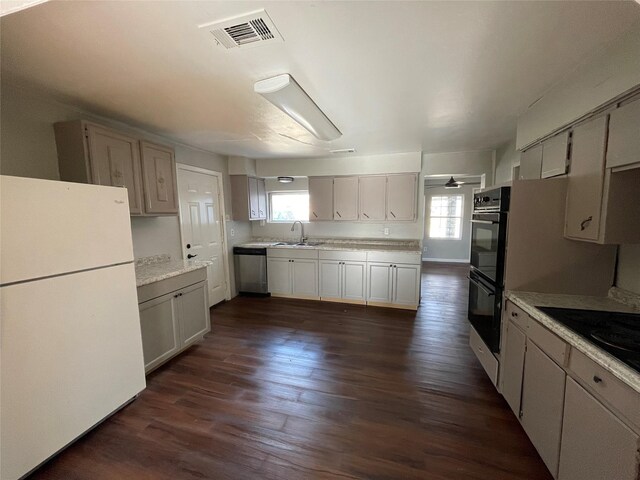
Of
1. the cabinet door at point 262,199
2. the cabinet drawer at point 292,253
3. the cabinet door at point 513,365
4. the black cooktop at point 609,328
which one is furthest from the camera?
the cabinet door at point 262,199

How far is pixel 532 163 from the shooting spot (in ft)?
7.34

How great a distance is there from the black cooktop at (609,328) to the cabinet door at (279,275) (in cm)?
348

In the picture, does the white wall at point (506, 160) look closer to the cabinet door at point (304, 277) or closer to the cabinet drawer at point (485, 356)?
the cabinet drawer at point (485, 356)

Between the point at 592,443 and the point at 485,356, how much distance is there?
1151 millimetres

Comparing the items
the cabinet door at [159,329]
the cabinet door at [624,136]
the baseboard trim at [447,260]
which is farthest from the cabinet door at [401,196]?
the baseboard trim at [447,260]

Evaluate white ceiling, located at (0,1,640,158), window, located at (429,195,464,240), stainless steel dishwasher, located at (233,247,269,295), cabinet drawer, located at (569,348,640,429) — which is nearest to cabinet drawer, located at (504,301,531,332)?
cabinet drawer, located at (569,348,640,429)

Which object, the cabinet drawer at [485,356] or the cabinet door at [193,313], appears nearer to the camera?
the cabinet drawer at [485,356]

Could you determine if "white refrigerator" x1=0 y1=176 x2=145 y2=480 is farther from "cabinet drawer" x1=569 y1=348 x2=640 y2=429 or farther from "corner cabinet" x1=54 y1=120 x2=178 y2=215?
"cabinet drawer" x1=569 y1=348 x2=640 y2=429

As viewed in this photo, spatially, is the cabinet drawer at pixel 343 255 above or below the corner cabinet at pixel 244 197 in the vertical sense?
below

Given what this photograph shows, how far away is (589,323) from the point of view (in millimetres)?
1360

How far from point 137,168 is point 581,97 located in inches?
141

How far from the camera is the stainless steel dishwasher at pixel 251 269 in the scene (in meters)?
4.49

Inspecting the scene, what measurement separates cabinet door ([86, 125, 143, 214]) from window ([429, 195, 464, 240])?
7048 mm

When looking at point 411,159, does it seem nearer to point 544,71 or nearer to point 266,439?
point 544,71
